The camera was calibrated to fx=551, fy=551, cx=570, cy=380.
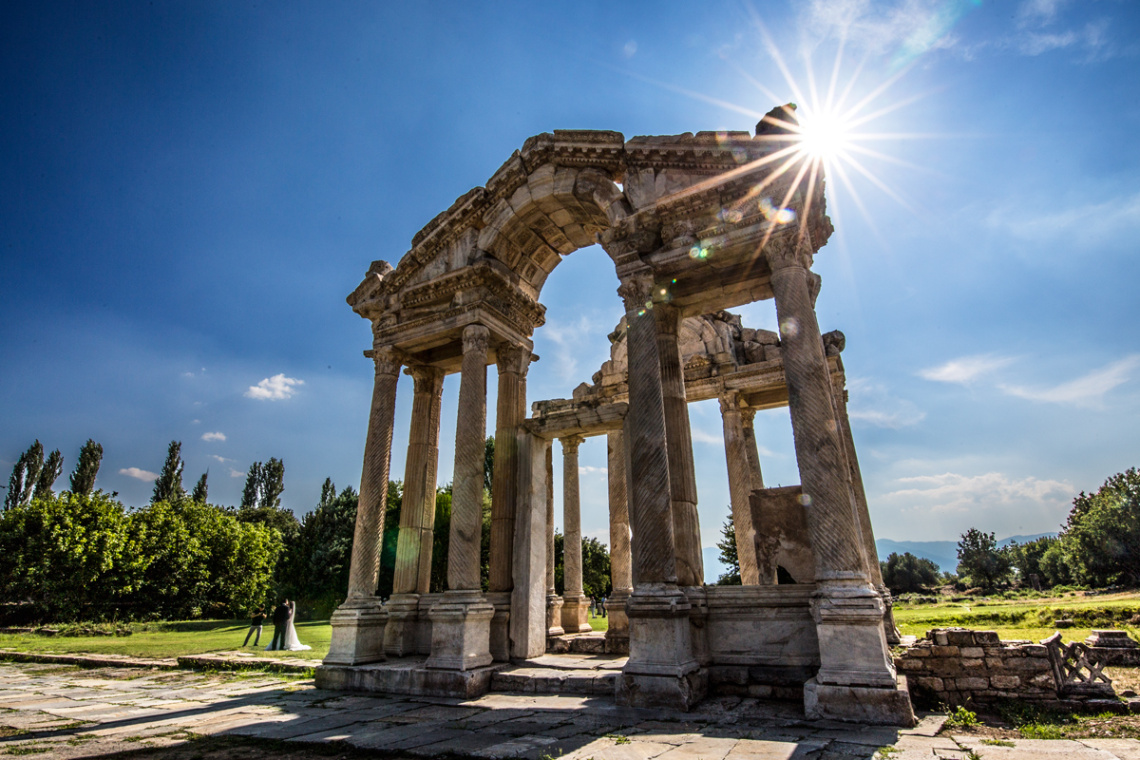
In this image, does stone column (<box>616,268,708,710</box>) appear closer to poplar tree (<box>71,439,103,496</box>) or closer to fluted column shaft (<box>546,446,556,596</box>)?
fluted column shaft (<box>546,446,556,596</box>)

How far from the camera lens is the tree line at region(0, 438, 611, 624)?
3033 cm

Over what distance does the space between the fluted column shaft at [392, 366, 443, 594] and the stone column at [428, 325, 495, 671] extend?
213 centimetres

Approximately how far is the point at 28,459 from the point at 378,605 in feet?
238

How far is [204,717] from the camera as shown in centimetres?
801

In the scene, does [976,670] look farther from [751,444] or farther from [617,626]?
[751,444]

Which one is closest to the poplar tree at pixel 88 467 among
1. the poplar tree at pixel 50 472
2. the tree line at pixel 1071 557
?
the poplar tree at pixel 50 472

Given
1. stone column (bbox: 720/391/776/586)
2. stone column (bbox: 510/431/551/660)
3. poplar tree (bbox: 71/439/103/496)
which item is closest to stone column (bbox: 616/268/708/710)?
stone column (bbox: 510/431/551/660)

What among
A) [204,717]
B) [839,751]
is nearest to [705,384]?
[839,751]

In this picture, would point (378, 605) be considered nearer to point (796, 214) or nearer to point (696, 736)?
point (696, 736)

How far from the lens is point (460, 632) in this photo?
1006 centimetres

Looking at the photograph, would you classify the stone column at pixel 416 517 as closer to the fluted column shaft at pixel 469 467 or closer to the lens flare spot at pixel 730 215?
the fluted column shaft at pixel 469 467

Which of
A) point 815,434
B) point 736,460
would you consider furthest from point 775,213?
point 736,460

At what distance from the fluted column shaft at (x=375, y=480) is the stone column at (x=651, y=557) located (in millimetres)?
6016

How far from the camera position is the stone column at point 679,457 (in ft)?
32.9
